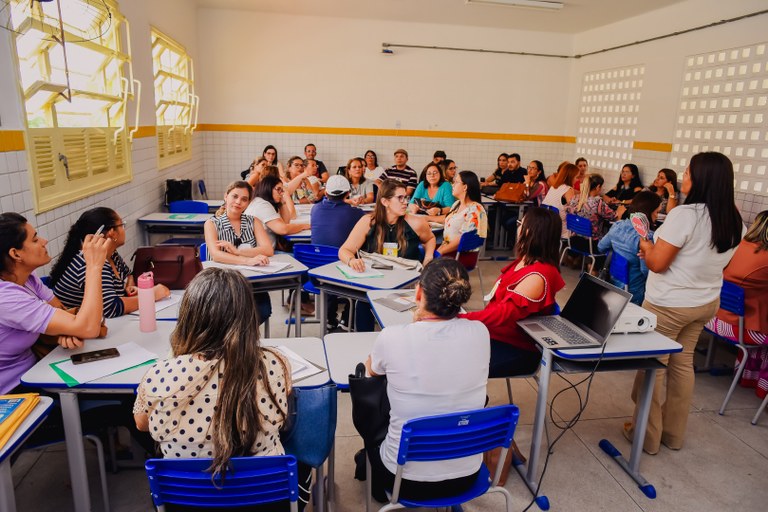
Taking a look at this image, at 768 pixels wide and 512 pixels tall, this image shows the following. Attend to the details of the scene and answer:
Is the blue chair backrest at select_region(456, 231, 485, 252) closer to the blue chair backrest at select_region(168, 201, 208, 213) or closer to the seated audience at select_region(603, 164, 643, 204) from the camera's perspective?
the blue chair backrest at select_region(168, 201, 208, 213)

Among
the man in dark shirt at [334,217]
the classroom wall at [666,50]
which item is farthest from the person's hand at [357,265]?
the classroom wall at [666,50]

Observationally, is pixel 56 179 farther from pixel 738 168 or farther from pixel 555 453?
pixel 738 168

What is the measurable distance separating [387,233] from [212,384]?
248 centimetres

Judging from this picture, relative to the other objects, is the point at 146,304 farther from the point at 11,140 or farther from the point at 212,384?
the point at 11,140

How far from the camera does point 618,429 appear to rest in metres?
3.21

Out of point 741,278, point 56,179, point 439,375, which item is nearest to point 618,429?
point 741,278

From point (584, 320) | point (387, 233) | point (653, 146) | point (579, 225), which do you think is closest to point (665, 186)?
point (653, 146)

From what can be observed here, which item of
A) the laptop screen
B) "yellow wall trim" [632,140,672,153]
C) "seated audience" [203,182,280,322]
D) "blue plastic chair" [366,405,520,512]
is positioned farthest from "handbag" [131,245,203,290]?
"yellow wall trim" [632,140,672,153]

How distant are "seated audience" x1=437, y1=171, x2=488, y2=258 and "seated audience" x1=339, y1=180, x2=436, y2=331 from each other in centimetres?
73

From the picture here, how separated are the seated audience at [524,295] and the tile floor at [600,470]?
66cm

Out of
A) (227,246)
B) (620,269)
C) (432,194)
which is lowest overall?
(620,269)

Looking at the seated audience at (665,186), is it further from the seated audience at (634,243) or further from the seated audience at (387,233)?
the seated audience at (387,233)

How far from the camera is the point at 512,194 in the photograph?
7.29 meters

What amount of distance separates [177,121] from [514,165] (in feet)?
17.7
